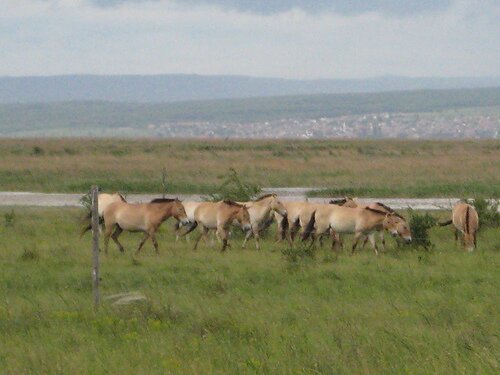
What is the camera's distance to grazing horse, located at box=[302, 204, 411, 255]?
797 inches

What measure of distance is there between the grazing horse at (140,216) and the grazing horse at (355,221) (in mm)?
2735

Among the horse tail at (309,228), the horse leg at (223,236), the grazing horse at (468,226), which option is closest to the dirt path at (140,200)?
the grazing horse at (468,226)

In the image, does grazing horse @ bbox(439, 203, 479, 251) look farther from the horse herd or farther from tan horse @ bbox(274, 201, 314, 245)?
tan horse @ bbox(274, 201, 314, 245)

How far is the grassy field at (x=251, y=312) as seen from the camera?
9852mm

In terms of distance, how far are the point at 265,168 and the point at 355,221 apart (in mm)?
35155

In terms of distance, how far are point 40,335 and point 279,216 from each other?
1137 cm

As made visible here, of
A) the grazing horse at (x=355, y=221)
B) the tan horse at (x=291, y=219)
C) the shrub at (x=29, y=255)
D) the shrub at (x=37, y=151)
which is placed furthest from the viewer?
the shrub at (x=37, y=151)

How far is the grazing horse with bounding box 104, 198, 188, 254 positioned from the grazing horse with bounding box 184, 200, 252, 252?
816mm

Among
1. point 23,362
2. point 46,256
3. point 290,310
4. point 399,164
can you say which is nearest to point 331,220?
point 46,256

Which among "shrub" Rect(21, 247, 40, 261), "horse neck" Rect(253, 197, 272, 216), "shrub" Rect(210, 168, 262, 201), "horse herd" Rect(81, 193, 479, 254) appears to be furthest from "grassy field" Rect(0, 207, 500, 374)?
"shrub" Rect(210, 168, 262, 201)

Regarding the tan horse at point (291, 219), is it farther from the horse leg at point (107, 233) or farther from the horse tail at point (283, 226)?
the horse leg at point (107, 233)

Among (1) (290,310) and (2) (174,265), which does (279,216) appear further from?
(1) (290,310)

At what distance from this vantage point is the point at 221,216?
2114cm

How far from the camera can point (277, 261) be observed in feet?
60.2
